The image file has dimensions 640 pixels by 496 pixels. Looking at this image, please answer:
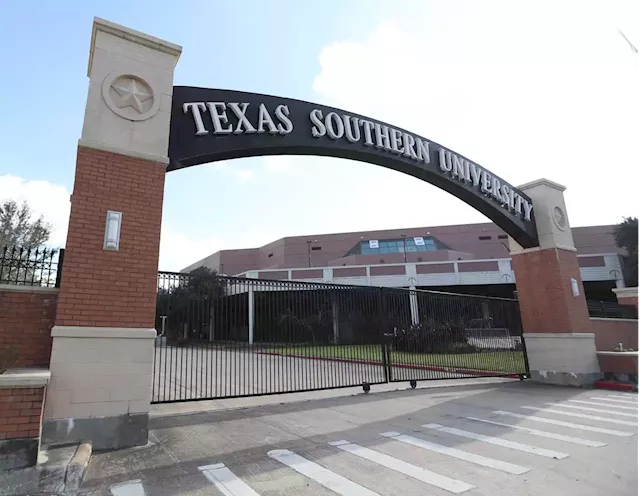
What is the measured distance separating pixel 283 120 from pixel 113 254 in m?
3.94

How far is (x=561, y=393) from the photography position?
959 cm

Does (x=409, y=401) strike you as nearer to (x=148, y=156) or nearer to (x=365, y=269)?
(x=148, y=156)

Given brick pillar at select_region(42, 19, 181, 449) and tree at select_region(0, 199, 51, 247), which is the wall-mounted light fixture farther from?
tree at select_region(0, 199, 51, 247)

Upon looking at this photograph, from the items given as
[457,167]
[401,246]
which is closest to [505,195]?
[457,167]

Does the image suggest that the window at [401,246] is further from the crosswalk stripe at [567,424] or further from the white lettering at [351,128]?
the crosswalk stripe at [567,424]

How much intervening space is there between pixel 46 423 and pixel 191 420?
8.31 ft

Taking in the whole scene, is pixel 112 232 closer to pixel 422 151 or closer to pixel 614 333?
pixel 422 151

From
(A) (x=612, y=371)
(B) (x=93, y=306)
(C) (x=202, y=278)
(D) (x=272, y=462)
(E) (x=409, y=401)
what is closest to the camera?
(D) (x=272, y=462)

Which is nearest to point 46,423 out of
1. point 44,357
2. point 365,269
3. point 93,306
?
point 44,357

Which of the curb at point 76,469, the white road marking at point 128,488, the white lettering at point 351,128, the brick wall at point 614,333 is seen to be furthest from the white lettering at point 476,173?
the curb at point 76,469

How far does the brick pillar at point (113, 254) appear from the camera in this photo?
4.86 meters

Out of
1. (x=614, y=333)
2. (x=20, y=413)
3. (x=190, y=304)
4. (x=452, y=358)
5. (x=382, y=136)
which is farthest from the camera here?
(x=614, y=333)

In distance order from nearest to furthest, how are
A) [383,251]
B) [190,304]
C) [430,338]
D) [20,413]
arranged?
[20,413] < [190,304] < [430,338] < [383,251]

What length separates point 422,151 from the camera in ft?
31.8
